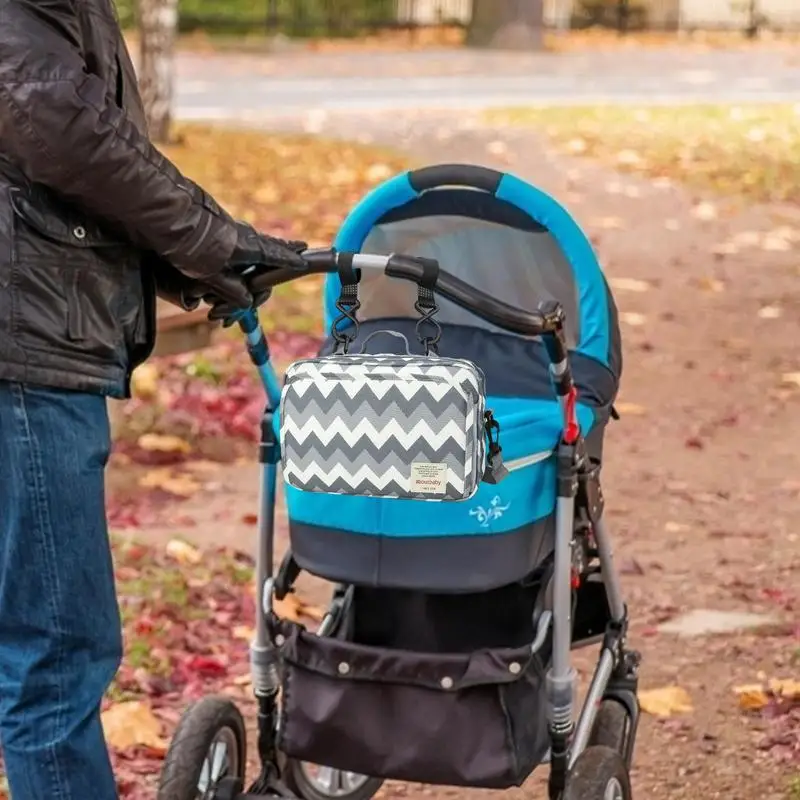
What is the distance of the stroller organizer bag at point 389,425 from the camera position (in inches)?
107

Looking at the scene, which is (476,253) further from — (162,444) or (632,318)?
(632,318)

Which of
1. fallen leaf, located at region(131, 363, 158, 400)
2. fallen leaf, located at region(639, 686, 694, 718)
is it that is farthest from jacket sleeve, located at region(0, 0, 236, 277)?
fallen leaf, located at region(131, 363, 158, 400)

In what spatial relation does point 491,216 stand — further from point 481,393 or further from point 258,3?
point 258,3

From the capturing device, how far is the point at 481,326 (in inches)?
134

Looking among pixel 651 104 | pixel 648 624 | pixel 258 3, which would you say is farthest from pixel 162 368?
pixel 258 3

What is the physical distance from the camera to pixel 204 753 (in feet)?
10.4

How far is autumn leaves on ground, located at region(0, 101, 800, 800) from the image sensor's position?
13.5 ft

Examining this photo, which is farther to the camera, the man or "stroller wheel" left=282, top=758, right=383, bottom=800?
"stroller wheel" left=282, top=758, right=383, bottom=800

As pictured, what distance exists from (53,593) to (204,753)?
58cm

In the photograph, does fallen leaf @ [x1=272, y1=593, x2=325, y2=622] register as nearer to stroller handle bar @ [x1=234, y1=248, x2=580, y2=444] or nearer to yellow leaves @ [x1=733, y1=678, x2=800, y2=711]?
yellow leaves @ [x1=733, y1=678, x2=800, y2=711]

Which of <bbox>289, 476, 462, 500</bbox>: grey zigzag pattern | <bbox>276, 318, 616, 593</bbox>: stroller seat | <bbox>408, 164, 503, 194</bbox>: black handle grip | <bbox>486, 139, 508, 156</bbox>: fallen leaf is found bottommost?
<bbox>486, 139, 508, 156</bbox>: fallen leaf

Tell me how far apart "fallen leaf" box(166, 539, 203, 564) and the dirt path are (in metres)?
0.19

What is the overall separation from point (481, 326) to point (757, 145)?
11.2 m

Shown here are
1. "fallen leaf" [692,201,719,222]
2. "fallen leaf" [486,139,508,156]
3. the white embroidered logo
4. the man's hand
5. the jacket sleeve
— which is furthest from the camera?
"fallen leaf" [486,139,508,156]
